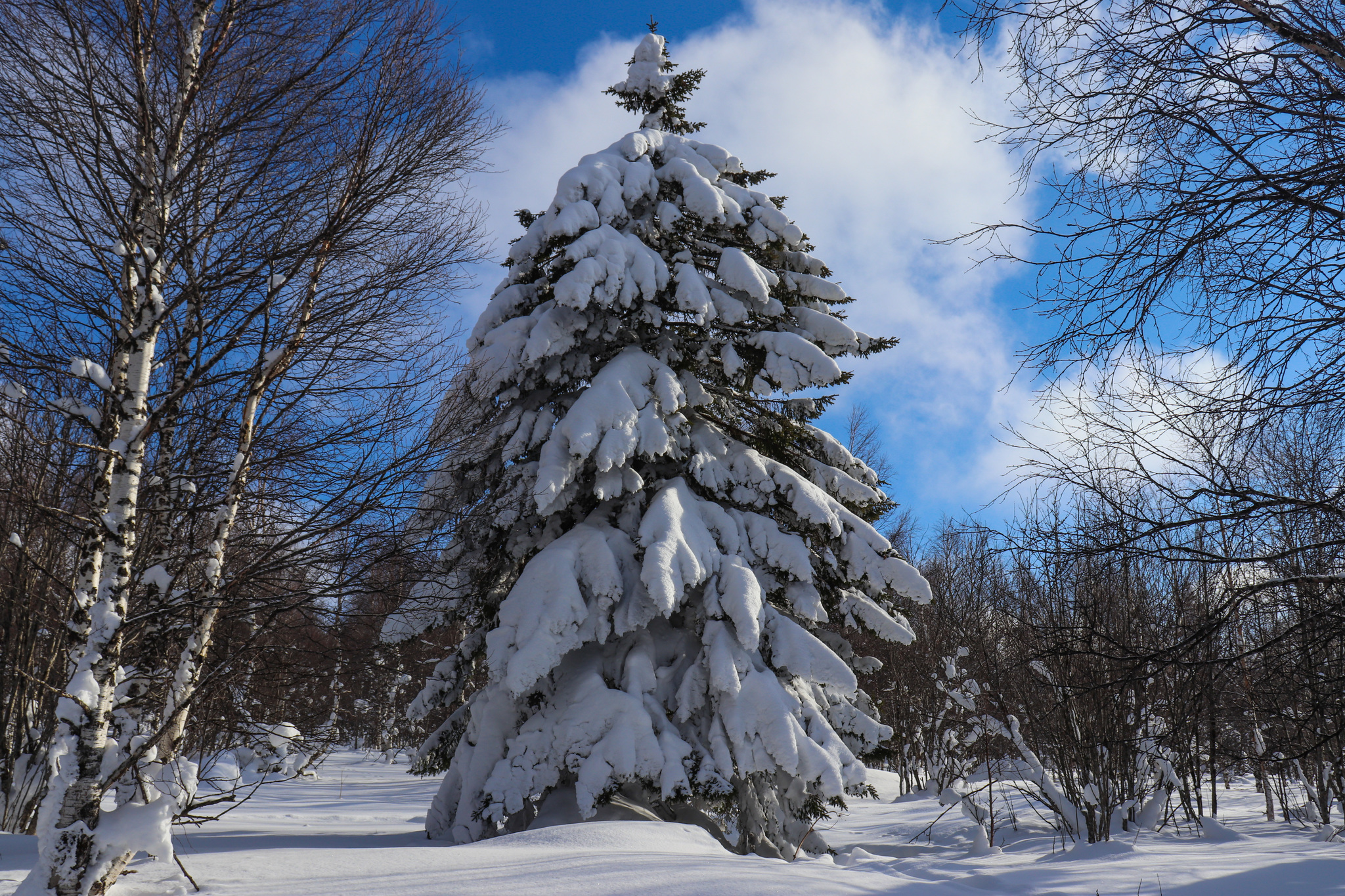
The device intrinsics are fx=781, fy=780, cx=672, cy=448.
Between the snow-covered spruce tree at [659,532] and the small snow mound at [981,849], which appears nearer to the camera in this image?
the snow-covered spruce tree at [659,532]

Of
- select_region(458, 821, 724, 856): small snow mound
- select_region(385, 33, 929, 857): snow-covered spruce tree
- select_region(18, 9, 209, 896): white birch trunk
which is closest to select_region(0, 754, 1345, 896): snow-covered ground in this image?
select_region(458, 821, 724, 856): small snow mound

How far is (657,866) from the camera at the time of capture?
4.41m

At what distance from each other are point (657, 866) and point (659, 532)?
3.48 m

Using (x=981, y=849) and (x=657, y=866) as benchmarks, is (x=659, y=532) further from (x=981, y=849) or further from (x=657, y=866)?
(x=981, y=849)

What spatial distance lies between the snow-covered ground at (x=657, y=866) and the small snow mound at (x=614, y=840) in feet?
0.06

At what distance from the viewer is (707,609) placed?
305 inches

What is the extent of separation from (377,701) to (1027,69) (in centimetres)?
699

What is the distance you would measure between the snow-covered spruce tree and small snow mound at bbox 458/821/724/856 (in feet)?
2.77

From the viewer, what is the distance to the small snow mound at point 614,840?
535 cm

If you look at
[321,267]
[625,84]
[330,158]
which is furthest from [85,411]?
[625,84]

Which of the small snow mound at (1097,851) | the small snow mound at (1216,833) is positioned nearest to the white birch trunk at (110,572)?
the small snow mound at (1097,851)

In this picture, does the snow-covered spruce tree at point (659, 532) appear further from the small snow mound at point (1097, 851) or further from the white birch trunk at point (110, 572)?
the white birch trunk at point (110, 572)

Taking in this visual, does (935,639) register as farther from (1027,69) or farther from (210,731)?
(1027,69)

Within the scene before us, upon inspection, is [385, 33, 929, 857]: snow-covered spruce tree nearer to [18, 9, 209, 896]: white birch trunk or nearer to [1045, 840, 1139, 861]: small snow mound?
[1045, 840, 1139, 861]: small snow mound
